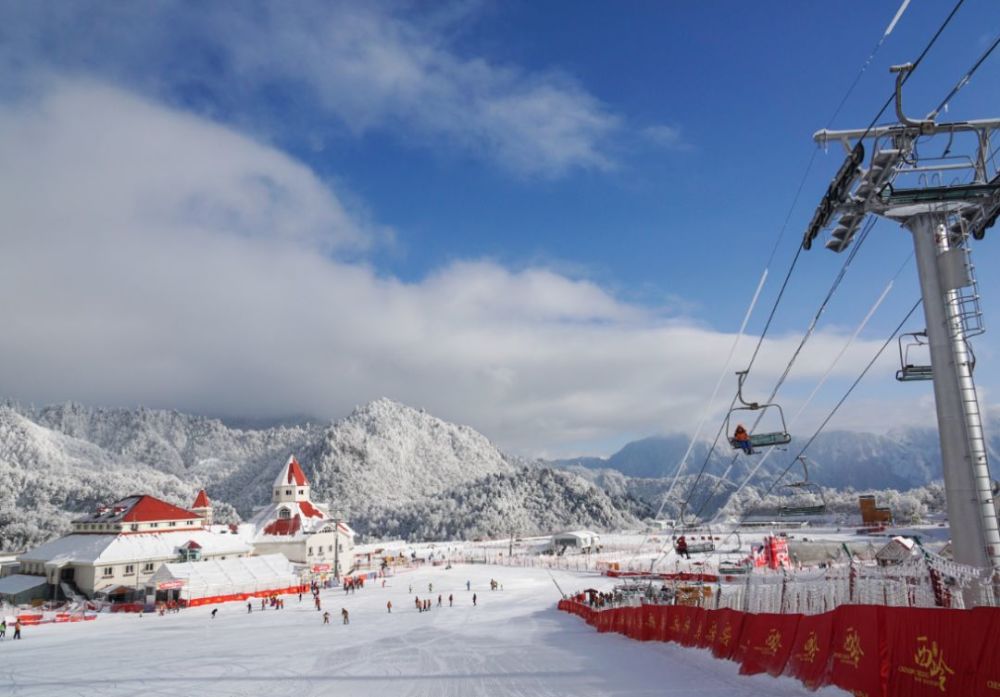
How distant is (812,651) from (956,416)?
18.4ft

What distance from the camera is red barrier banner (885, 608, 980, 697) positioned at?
27.5 ft

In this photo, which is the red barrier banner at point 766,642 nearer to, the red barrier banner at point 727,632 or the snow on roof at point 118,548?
the red barrier banner at point 727,632

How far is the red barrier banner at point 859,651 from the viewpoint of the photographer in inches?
390

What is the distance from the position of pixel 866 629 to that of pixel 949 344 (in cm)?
612

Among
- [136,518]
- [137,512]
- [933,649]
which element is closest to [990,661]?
[933,649]

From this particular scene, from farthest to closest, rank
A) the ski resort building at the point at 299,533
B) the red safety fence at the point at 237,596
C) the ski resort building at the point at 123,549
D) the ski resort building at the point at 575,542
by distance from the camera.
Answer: the ski resort building at the point at 575,542, the ski resort building at the point at 299,533, the ski resort building at the point at 123,549, the red safety fence at the point at 237,596

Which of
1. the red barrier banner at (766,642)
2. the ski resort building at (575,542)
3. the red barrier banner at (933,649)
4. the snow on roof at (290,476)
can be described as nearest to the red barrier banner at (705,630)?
the red barrier banner at (766,642)

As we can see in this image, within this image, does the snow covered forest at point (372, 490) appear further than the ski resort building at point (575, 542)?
Yes

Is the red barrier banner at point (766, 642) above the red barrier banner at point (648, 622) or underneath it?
above

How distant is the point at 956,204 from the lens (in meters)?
12.5

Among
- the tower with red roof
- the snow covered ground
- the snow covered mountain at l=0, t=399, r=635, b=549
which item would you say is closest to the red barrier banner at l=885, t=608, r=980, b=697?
the snow covered ground

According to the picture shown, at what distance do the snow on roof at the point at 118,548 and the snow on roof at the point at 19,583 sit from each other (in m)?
1.48

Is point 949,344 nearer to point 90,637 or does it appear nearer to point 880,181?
point 880,181

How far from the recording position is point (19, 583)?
4872 cm
